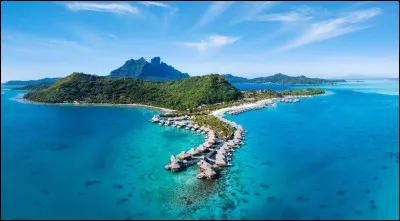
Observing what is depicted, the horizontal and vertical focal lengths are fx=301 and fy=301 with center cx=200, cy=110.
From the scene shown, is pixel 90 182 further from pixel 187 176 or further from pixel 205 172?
pixel 205 172

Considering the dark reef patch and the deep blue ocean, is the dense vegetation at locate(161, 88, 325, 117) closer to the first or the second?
the deep blue ocean

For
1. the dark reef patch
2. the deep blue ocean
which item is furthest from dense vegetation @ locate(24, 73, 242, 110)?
the dark reef patch

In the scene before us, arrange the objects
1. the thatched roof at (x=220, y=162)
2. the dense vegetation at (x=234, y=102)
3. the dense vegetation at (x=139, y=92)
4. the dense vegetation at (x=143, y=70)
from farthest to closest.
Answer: the dense vegetation at (x=143, y=70), the dense vegetation at (x=139, y=92), the dense vegetation at (x=234, y=102), the thatched roof at (x=220, y=162)

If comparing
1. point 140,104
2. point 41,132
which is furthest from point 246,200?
point 140,104

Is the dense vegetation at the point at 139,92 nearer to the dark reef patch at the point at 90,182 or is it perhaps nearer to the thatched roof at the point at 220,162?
the thatched roof at the point at 220,162

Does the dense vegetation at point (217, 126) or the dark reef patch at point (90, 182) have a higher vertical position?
the dense vegetation at point (217, 126)

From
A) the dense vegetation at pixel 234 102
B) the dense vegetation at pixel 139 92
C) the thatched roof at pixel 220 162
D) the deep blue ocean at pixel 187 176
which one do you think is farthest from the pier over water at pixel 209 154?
the dense vegetation at pixel 139 92

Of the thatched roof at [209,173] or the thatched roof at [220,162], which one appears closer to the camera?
the thatched roof at [209,173]
